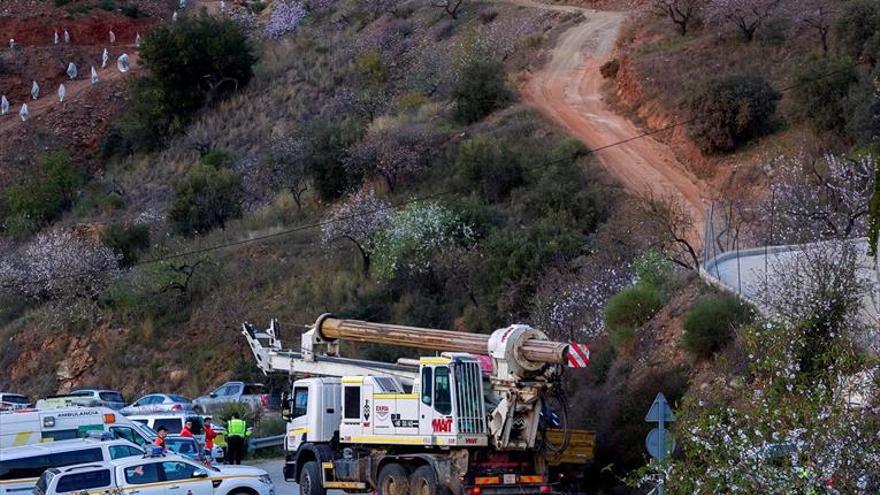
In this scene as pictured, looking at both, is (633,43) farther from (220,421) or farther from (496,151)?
(220,421)

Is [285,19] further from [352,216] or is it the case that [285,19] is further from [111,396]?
[111,396]

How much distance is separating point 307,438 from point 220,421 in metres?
12.2

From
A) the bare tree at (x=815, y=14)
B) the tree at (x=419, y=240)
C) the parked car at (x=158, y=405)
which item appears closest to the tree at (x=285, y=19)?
the bare tree at (x=815, y=14)

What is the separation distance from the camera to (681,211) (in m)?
39.6

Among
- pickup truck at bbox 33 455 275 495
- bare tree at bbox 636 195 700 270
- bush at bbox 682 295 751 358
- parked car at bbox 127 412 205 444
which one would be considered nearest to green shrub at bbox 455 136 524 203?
bare tree at bbox 636 195 700 270

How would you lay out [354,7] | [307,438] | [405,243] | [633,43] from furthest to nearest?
1. [354,7]
2. [633,43]
3. [405,243]
4. [307,438]

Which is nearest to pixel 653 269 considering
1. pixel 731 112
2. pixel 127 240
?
pixel 731 112

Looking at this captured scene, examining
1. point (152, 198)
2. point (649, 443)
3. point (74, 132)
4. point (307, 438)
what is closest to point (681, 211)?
point (307, 438)

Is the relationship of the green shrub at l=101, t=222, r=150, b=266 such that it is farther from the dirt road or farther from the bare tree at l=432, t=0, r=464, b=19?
the bare tree at l=432, t=0, r=464, b=19

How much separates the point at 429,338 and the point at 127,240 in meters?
32.8

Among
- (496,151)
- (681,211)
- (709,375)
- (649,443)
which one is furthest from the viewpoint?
(496,151)

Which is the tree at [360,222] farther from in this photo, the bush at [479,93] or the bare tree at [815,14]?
the bare tree at [815,14]

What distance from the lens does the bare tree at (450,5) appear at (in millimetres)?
72812

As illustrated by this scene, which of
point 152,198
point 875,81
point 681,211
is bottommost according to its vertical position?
point 152,198
